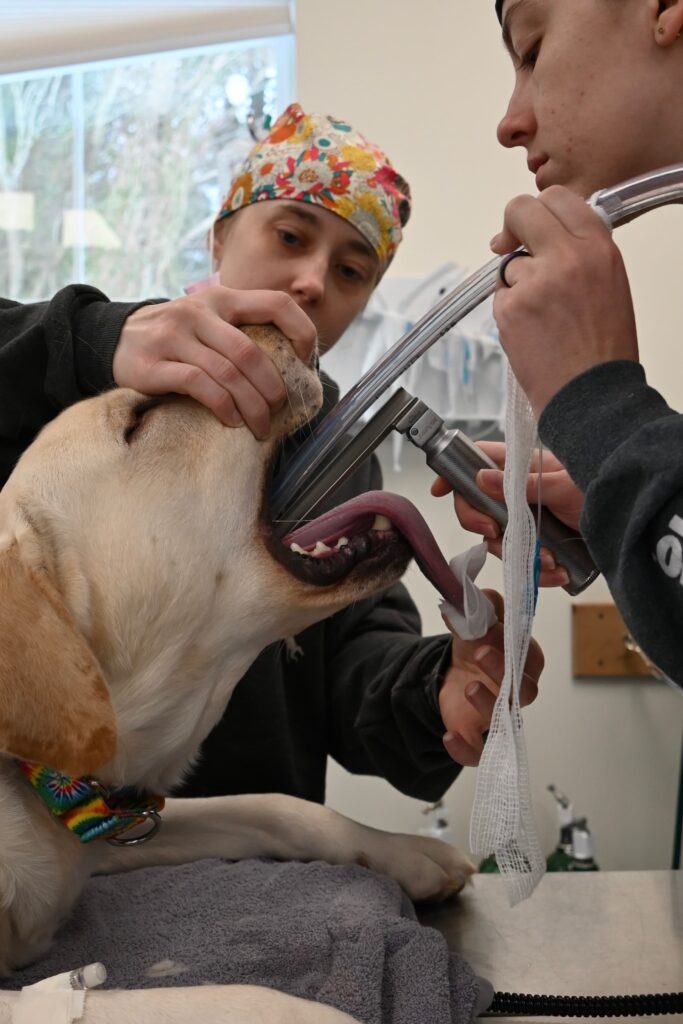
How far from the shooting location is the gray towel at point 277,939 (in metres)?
0.85

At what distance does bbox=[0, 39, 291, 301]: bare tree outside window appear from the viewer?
9.59 feet

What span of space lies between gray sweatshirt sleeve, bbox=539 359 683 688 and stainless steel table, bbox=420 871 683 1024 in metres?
0.46

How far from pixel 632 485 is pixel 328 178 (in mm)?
1088

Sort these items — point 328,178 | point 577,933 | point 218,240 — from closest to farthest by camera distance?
point 577,933
point 328,178
point 218,240

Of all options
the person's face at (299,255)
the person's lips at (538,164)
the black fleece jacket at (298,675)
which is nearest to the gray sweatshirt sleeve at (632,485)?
the person's lips at (538,164)

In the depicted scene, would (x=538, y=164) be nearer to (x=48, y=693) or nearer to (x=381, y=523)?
(x=381, y=523)

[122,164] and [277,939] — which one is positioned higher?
[122,164]

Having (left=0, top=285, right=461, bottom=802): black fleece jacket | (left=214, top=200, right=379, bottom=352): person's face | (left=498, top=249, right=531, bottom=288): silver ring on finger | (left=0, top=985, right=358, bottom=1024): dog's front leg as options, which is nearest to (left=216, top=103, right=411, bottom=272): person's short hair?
(left=214, top=200, right=379, bottom=352): person's face

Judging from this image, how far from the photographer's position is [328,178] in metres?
1.61

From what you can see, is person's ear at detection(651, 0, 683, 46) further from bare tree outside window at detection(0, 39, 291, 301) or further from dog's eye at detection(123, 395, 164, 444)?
bare tree outside window at detection(0, 39, 291, 301)

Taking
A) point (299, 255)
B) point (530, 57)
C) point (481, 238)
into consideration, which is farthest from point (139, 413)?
point (481, 238)

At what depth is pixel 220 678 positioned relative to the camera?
107 centimetres

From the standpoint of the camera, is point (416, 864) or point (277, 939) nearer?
point (277, 939)

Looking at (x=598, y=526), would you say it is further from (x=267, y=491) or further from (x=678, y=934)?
(x=678, y=934)
